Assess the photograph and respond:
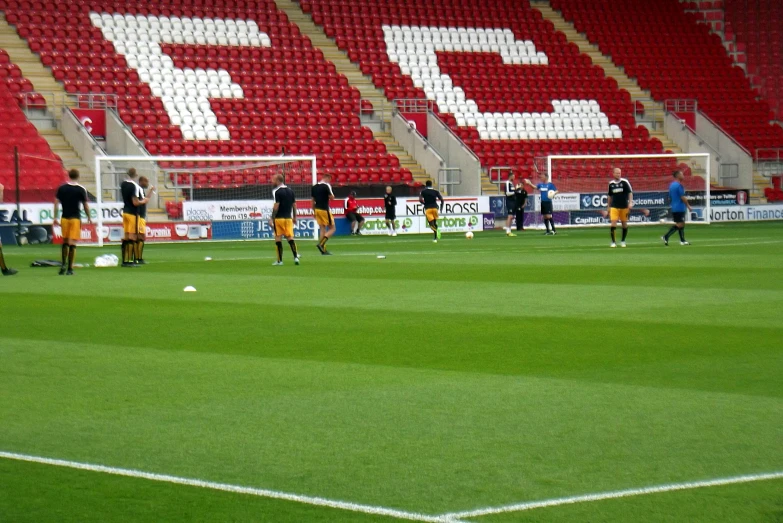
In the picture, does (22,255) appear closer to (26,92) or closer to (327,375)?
(26,92)

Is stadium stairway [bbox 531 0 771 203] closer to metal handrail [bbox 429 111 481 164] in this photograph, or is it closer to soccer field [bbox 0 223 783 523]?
metal handrail [bbox 429 111 481 164]

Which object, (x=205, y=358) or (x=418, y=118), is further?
(x=418, y=118)

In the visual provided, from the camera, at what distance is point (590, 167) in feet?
148

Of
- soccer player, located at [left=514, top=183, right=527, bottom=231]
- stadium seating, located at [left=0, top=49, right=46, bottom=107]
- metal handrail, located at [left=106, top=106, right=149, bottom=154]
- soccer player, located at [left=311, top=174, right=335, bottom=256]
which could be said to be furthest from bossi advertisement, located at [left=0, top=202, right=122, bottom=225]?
soccer player, located at [left=514, top=183, right=527, bottom=231]

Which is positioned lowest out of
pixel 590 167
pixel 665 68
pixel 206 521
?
pixel 206 521

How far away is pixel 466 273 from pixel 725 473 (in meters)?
14.1

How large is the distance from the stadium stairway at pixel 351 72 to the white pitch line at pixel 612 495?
3781 cm

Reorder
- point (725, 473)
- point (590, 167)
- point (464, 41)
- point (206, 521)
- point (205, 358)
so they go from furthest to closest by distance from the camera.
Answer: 1. point (464, 41)
2. point (590, 167)
3. point (205, 358)
4. point (725, 473)
5. point (206, 521)

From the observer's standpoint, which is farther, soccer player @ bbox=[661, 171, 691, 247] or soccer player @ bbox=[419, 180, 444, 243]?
soccer player @ bbox=[419, 180, 444, 243]

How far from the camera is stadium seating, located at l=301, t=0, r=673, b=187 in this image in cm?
4756

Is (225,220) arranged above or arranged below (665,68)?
below

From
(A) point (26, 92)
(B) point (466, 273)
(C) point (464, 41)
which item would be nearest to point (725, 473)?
(B) point (466, 273)

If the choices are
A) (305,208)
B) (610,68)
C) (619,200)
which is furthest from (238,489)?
(610,68)

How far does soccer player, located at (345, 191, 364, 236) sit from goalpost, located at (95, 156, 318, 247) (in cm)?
148
